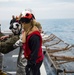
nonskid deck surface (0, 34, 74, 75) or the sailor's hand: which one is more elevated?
the sailor's hand

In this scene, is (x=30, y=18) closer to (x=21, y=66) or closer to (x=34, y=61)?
(x=34, y=61)

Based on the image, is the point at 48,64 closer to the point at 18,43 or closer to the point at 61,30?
the point at 18,43

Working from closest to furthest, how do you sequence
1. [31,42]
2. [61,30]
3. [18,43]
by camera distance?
[31,42], [18,43], [61,30]

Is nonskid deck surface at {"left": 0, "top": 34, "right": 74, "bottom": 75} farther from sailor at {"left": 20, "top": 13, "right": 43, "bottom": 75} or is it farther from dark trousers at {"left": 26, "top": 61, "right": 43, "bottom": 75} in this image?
Answer: sailor at {"left": 20, "top": 13, "right": 43, "bottom": 75}

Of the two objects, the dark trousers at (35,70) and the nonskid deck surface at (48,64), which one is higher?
the dark trousers at (35,70)

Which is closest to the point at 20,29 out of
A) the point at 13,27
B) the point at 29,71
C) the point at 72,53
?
the point at 13,27

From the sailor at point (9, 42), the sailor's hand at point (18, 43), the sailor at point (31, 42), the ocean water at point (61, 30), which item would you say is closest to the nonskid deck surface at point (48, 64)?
the sailor at point (9, 42)

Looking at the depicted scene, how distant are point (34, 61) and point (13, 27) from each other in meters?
0.98

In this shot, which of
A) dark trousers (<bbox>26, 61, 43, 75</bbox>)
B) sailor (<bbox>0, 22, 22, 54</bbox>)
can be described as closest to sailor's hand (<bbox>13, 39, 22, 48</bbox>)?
sailor (<bbox>0, 22, 22, 54</bbox>)

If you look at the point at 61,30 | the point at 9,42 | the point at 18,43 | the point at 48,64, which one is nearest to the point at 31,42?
the point at 18,43

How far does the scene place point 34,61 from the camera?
436 centimetres

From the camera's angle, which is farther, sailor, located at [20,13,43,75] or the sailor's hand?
the sailor's hand

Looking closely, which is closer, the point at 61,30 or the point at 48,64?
the point at 48,64

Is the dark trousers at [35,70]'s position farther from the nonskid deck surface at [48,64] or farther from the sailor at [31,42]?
the nonskid deck surface at [48,64]
